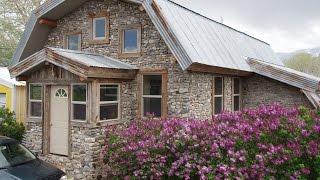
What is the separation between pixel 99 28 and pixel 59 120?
13.2 ft

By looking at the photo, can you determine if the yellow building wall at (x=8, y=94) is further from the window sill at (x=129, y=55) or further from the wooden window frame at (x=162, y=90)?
the wooden window frame at (x=162, y=90)

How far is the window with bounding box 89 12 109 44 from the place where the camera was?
44.4 feet

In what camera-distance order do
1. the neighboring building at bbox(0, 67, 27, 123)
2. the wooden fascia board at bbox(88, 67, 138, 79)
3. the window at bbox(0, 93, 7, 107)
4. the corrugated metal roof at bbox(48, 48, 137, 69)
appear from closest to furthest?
the wooden fascia board at bbox(88, 67, 138, 79)
the corrugated metal roof at bbox(48, 48, 137, 69)
the neighboring building at bbox(0, 67, 27, 123)
the window at bbox(0, 93, 7, 107)

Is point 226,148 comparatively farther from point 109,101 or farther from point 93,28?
point 93,28

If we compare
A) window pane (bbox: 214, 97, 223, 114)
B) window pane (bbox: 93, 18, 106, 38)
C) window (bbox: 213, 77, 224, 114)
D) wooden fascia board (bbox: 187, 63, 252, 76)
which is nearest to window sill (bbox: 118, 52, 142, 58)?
window pane (bbox: 93, 18, 106, 38)

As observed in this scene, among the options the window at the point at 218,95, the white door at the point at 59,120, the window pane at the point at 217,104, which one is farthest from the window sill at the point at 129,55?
the window pane at the point at 217,104

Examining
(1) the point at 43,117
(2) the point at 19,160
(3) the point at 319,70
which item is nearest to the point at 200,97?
(1) the point at 43,117

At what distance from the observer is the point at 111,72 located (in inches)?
456

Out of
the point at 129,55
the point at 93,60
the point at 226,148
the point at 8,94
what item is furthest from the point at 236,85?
the point at 8,94

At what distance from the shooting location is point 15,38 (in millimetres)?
30031

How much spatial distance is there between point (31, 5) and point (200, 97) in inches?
840

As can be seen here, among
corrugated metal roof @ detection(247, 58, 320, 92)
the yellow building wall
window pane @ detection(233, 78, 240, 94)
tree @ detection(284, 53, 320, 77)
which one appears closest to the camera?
corrugated metal roof @ detection(247, 58, 320, 92)

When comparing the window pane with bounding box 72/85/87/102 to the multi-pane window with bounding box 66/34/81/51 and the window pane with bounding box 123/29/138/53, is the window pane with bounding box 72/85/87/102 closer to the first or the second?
the window pane with bounding box 123/29/138/53

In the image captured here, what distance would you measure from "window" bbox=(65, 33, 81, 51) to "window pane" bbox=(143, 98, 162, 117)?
3813 millimetres
